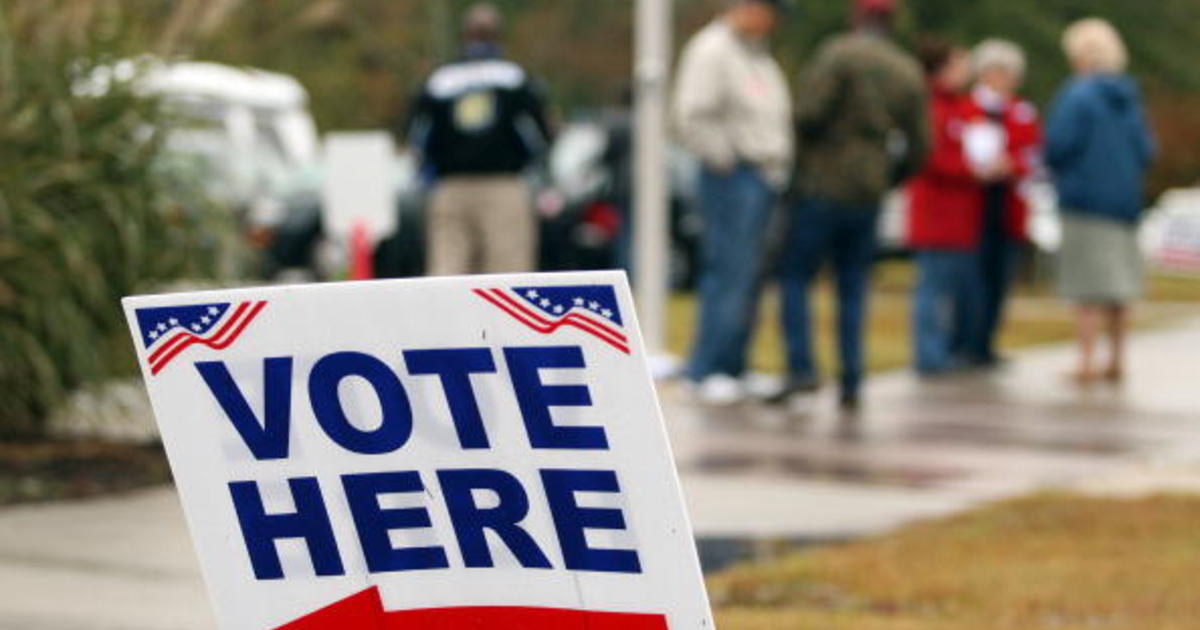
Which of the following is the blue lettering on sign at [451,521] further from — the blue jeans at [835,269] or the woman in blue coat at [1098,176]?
the woman in blue coat at [1098,176]

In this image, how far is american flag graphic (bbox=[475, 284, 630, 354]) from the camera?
3748 millimetres

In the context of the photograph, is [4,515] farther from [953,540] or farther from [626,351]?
[626,351]

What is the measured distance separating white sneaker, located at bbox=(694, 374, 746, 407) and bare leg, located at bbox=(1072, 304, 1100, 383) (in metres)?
2.70

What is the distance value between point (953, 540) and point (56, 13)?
4046 mm

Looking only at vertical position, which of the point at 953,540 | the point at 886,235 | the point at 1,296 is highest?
the point at 1,296

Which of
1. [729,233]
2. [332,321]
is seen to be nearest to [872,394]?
[729,233]

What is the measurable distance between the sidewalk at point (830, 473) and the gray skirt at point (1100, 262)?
0.51 m

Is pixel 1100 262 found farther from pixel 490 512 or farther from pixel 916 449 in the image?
pixel 490 512

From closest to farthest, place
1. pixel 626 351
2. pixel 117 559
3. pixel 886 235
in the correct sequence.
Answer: pixel 626 351 → pixel 117 559 → pixel 886 235

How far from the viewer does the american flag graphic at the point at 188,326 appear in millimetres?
3930

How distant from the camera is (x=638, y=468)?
3.79m

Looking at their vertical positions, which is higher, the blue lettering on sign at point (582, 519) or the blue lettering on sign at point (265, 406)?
the blue lettering on sign at point (265, 406)

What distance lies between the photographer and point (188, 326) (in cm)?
396

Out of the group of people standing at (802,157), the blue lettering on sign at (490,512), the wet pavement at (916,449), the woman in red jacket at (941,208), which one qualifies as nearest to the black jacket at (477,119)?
the group of people standing at (802,157)
